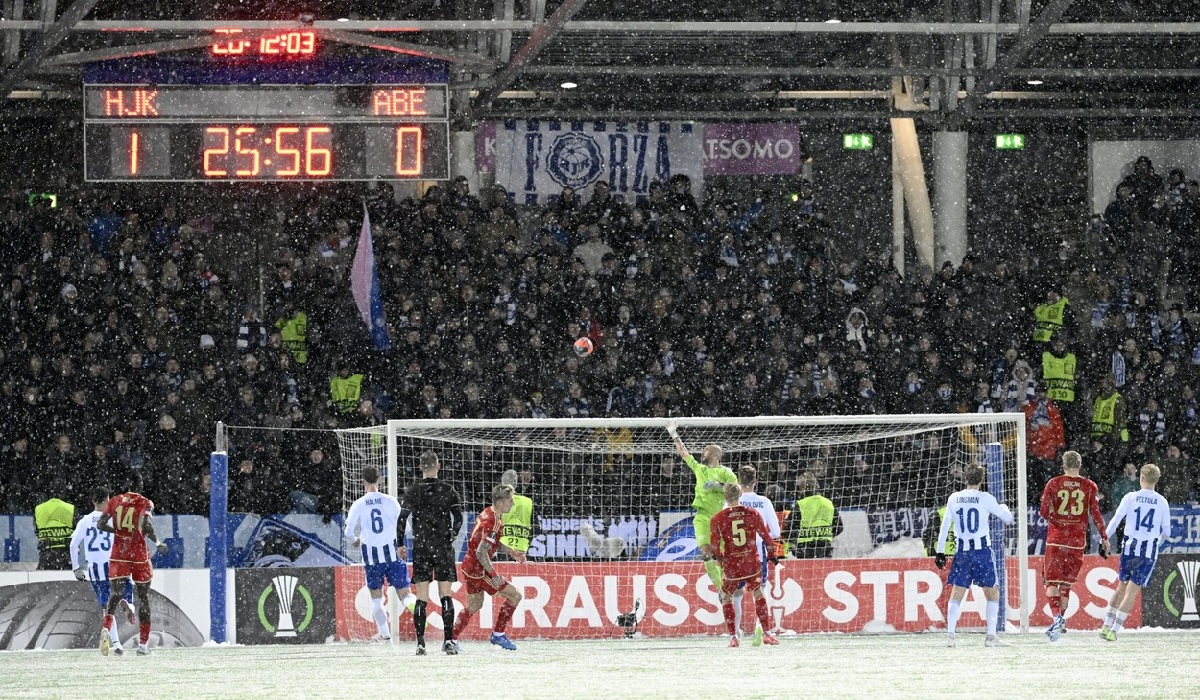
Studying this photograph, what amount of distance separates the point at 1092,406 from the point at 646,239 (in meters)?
5.80

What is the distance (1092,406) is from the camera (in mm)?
22219

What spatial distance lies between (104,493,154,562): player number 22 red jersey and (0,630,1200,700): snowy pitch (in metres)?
0.87

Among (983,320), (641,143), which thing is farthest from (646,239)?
(983,320)

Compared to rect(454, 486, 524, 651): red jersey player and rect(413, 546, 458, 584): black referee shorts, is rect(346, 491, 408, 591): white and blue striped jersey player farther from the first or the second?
rect(454, 486, 524, 651): red jersey player

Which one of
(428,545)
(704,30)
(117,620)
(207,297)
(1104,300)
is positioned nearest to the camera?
(428,545)

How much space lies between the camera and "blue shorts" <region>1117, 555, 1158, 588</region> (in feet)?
53.2

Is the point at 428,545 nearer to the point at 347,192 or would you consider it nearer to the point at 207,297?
the point at 207,297

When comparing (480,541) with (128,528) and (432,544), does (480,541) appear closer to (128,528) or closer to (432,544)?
(432,544)

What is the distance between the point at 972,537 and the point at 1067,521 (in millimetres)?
1299

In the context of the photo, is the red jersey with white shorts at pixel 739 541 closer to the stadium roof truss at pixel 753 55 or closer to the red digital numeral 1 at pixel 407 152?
the red digital numeral 1 at pixel 407 152

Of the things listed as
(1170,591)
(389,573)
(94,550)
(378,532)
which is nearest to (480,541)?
(378,532)

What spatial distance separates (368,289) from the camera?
21391mm

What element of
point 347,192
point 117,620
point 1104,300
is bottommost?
point 117,620

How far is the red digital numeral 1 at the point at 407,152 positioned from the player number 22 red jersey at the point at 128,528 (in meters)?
4.43
